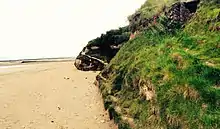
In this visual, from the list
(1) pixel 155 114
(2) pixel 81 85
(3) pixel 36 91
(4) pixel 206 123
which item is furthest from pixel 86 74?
(4) pixel 206 123

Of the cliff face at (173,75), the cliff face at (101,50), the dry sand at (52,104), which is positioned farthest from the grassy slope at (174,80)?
the cliff face at (101,50)

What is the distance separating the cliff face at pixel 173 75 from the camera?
6.92 m

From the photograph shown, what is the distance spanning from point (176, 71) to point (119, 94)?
331 cm

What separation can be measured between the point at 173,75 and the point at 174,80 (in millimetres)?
254

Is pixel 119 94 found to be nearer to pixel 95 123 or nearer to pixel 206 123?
pixel 95 123

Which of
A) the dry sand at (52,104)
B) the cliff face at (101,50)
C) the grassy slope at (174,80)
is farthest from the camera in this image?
Result: the cliff face at (101,50)

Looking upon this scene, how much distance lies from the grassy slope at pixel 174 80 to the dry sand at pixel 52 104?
0.97m

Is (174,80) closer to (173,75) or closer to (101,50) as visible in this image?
(173,75)

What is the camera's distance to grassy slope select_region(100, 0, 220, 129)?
6.86 meters

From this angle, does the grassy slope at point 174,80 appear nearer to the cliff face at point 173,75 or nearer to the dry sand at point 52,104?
the cliff face at point 173,75

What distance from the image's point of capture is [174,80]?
779 cm

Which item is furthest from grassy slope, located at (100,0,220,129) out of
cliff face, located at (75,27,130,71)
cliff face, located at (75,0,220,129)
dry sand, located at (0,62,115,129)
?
cliff face, located at (75,27,130,71)

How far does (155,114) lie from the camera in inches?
316

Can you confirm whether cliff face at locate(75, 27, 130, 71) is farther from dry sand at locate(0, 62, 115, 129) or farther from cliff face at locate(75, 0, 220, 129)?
cliff face at locate(75, 0, 220, 129)
